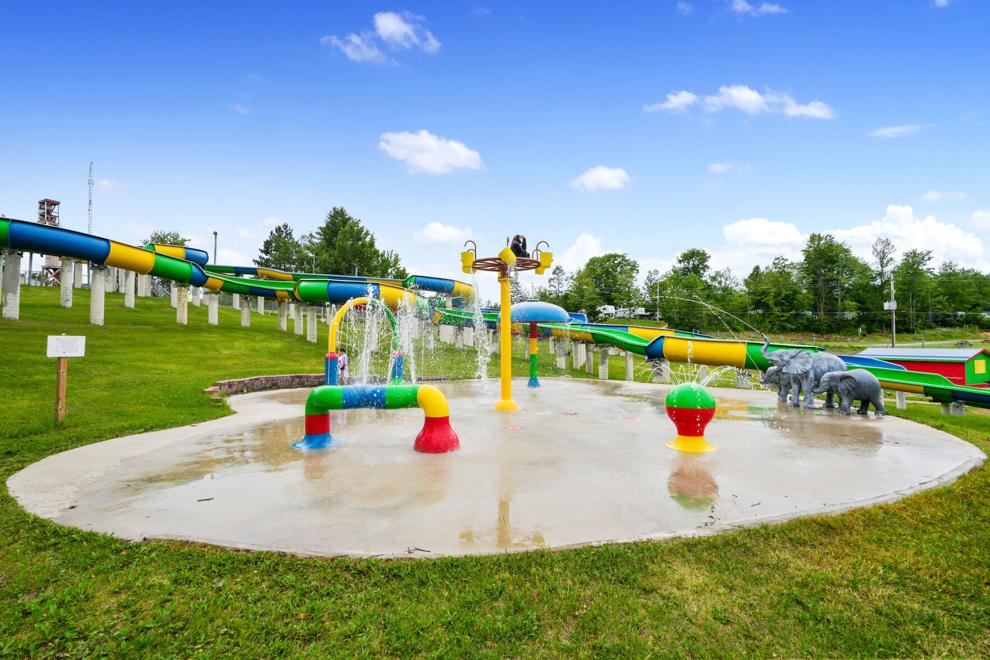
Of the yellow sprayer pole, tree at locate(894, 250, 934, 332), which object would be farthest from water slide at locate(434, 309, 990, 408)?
tree at locate(894, 250, 934, 332)

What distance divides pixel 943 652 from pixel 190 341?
76.9ft

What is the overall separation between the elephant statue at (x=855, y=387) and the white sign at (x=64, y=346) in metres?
15.7

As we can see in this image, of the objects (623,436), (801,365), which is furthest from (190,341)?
(801,365)

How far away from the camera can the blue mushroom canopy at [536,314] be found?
585 inches

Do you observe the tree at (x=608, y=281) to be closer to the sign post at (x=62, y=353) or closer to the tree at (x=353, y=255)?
the tree at (x=353, y=255)

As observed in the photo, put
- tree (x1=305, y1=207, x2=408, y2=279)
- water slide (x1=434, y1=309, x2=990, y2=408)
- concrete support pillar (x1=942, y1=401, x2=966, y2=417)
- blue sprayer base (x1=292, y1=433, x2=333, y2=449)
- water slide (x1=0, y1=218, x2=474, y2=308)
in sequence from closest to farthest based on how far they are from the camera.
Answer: blue sprayer base (x1=292, y1=433, x2=333, y2=449)
water slide (x1=434, y1=309, x2=990, y2=408)
concrete support pillar (x1=942, y1=401, x2=966, y2=417)
water slide (x1=0, y1=218, x2=474, y2=308)
tree (x1=305, y1=207, x2=408, y2=279)

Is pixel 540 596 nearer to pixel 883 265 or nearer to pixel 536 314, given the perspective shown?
pixel 536 314

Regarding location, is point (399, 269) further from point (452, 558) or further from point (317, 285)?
point (452, 558)

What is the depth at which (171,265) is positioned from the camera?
23328mm

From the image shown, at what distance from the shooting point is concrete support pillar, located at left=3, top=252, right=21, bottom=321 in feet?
60.6

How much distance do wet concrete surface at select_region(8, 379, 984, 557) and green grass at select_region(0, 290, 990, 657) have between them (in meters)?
→ 0.30

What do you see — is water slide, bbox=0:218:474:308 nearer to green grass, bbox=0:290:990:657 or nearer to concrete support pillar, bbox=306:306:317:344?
concrete support pillar, bbox=306:306:317:344

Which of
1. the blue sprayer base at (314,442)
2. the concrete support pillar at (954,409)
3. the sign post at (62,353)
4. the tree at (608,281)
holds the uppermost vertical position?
the tree at (608,281)

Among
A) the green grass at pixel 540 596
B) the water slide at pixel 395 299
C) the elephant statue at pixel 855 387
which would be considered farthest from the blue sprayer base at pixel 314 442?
the elephant statue at pixel 855 387
